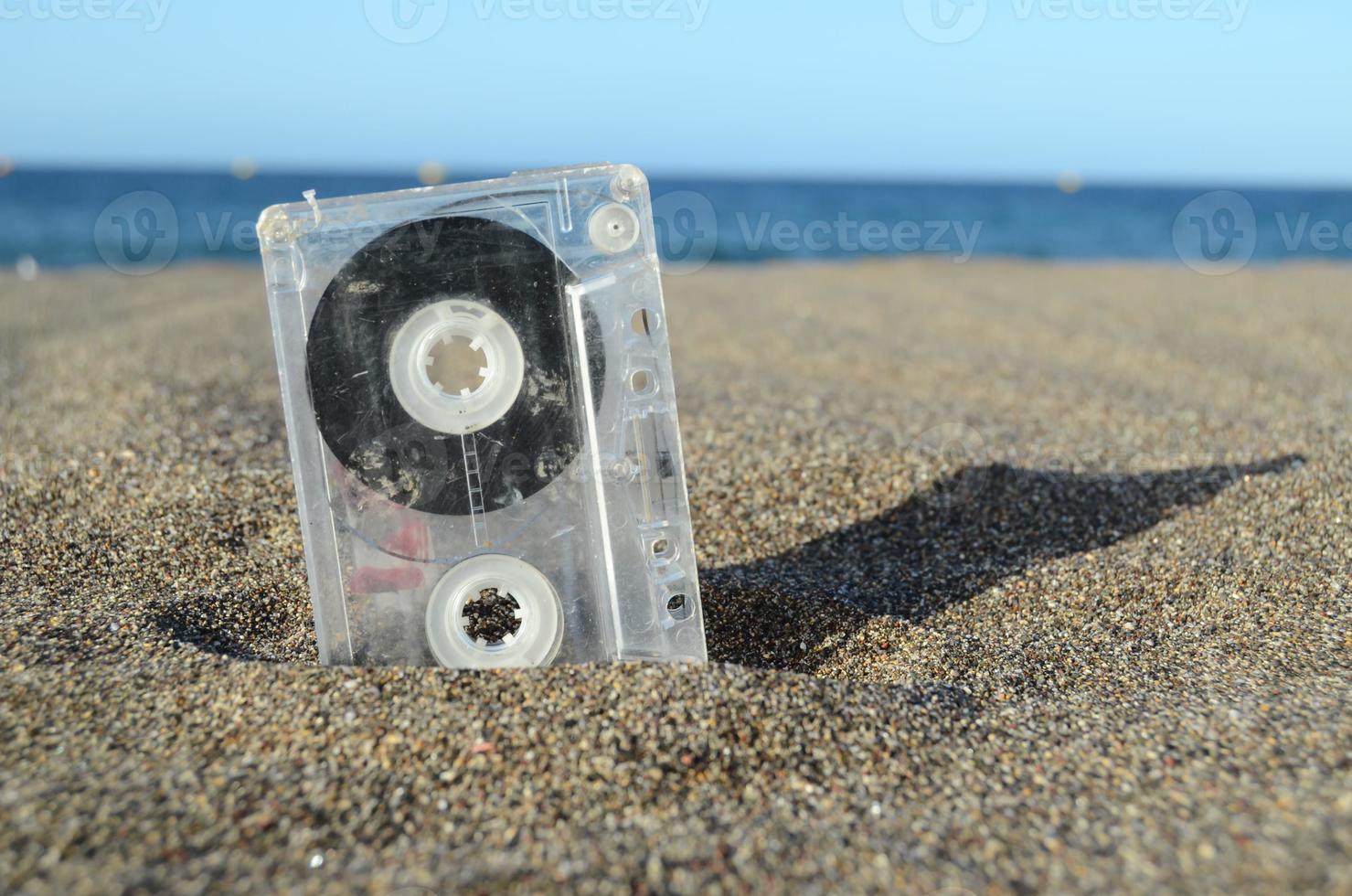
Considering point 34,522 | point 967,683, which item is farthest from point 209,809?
point 34,522

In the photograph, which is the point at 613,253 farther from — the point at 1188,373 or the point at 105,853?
the point at 1188,373

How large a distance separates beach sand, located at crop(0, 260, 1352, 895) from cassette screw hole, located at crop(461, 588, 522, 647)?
472 millimetres

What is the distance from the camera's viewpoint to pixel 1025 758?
82.3 inches

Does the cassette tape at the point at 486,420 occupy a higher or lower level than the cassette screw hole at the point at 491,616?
higher

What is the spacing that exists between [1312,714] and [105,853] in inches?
94.6

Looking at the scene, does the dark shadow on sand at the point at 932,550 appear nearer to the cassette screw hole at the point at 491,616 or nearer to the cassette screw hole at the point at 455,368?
the cassette screw hole at the point at 491,616

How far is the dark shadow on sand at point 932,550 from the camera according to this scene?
10.0 feet

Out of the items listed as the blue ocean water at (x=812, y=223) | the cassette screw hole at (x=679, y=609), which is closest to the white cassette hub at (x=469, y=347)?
the cassette screw hole at (x=679, y=609)

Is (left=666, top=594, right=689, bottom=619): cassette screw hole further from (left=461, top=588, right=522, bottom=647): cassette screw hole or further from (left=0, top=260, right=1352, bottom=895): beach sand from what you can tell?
(left=461, top=588, right=522, bottom=647): cassette screw hole

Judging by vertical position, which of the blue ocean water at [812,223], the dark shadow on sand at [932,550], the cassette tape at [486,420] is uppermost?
the blue ocean water at [812,223]

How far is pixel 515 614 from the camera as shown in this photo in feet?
8.71

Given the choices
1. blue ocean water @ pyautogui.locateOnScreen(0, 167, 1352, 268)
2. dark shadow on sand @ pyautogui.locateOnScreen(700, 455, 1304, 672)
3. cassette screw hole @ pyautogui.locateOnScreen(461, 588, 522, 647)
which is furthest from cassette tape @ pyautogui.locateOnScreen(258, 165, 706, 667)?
blue ocean water @ pyautogui.locateOnScreen(0, 167, 1352, 268)

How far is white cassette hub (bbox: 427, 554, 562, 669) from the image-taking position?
2.59 m

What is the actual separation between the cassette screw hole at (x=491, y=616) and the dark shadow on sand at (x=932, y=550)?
2.03 feet
